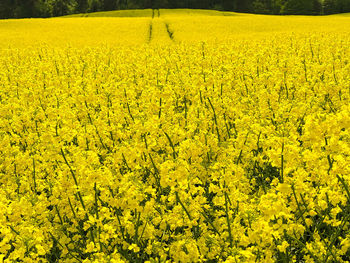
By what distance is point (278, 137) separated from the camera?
3123mm

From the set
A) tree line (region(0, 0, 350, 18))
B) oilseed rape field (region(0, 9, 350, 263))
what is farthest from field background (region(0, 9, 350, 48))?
tree line (region(0, 0, 350, 18))

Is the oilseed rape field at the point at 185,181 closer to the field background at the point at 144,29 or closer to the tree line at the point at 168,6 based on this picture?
the field background at the point at 144,29

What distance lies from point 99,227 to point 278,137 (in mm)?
1874

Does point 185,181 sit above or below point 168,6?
below

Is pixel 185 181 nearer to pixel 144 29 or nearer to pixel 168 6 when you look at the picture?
pixel 144 29

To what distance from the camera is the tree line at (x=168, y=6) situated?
62.7 metres

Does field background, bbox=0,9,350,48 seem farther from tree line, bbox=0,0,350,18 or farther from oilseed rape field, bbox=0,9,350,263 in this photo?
tree line, bbox=0,0,350,18

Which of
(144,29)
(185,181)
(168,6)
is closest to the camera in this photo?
(185,181)

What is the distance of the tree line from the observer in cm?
6272

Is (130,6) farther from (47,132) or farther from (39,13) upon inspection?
(47,132)

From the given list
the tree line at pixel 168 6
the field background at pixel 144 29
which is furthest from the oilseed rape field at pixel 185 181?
the tree line at pixel 168 6

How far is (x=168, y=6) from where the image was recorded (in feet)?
241

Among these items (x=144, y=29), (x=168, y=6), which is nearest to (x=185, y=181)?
(x=144, y=29)

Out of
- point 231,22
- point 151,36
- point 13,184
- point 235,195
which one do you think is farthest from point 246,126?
point 231,22
